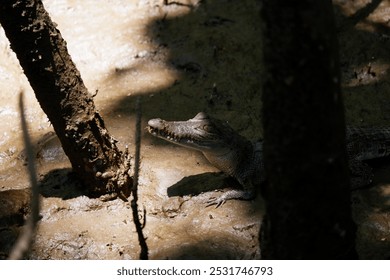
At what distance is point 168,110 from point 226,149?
1.29 metres

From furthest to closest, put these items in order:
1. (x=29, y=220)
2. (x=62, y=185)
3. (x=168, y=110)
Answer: (x=168, y=110), (x=62, y=185), (x=29, y=220)

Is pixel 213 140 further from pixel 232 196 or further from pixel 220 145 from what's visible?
pixel 232 196

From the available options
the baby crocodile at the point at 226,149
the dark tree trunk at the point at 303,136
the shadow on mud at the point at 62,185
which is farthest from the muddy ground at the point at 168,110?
the dark tree trunk at the point at 303,136

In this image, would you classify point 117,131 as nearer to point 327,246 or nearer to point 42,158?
point 42,158

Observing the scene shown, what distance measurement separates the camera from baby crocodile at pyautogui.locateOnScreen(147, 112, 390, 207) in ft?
16.2

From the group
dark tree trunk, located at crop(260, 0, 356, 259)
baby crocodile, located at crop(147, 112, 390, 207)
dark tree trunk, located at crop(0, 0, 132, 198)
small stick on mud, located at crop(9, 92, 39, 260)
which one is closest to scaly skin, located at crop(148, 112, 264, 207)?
baby crocodile, located at crop(147, 112, 390, 207)

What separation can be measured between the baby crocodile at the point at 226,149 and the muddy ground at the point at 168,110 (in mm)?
137

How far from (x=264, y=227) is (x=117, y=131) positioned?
2.84 meters

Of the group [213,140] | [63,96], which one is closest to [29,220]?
[63,96]

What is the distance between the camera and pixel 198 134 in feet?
16.1

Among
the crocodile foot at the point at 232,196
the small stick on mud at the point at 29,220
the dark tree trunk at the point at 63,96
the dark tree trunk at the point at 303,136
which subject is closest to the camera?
the dark tree trunk at the point at 303,136

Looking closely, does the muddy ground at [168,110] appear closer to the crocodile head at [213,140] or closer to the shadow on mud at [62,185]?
the shadow on mud at [62,185]

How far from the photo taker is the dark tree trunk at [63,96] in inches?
163

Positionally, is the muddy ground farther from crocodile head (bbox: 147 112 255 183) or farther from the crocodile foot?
crocodile head (bbox: 147 112 255 183)
